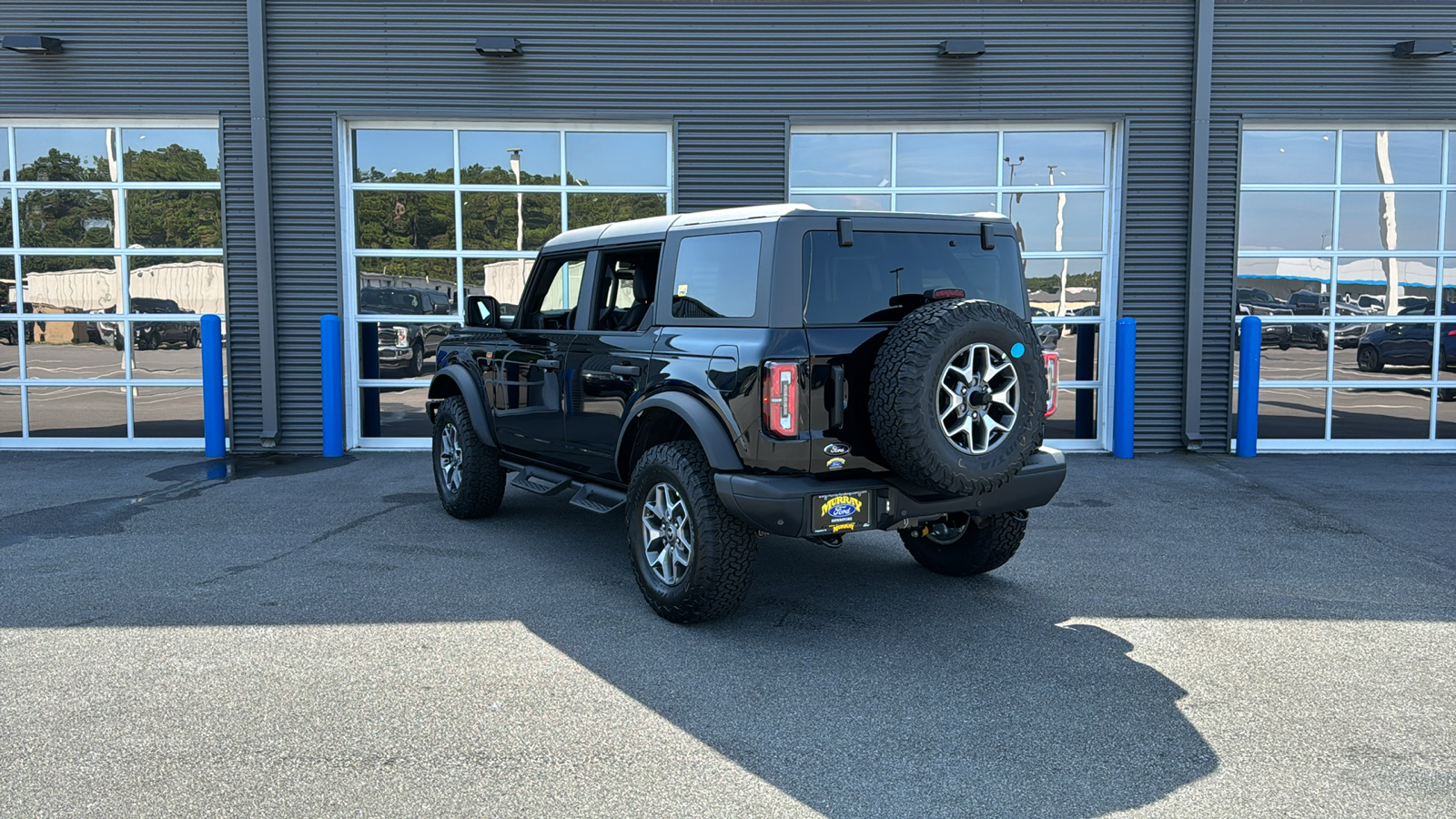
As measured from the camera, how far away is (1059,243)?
10898mm

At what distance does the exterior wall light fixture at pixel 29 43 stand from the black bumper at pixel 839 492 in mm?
9413

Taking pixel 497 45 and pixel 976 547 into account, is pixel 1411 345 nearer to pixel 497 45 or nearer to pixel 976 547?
pixel 976 547

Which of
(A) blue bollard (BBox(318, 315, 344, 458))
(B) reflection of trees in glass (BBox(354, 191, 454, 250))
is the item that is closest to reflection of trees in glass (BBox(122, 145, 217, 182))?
(B) reflection of trees in glass (BBox(354, 191, 454, 250))

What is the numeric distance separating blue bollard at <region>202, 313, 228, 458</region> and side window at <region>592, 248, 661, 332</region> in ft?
18.4

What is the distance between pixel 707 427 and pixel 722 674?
1087mm

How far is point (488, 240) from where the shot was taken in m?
11.0

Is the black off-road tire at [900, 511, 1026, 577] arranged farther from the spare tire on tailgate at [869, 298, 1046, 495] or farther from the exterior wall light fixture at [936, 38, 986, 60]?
the exterior wall light fixture at [936, 38, 986, 60]

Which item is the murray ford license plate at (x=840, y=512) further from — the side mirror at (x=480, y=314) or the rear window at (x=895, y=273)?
the side mirror at (x=480, y=314)

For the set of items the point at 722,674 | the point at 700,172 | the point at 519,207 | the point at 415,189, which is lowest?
the point at 722,674

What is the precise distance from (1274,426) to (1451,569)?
204 inches

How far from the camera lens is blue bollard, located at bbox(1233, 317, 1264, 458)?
10195mm

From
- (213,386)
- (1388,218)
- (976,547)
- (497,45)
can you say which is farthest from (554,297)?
(1388,218)

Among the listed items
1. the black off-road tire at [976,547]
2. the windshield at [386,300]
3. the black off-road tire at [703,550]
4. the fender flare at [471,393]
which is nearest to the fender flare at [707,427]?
the black off-road tire at [703,550]

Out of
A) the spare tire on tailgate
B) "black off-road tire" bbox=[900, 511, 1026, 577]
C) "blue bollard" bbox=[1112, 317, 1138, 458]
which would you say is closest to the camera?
the spare tire on tailgate
